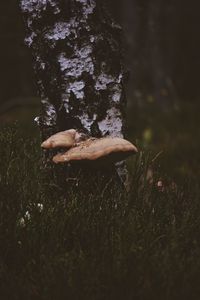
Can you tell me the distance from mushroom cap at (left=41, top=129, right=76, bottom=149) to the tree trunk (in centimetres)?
27

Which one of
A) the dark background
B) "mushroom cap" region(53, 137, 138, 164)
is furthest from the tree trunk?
the dark background

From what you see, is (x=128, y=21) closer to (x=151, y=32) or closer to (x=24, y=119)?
(x=151, y=32)

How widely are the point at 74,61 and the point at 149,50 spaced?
7.02m

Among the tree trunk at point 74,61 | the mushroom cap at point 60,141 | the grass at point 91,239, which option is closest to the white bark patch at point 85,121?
the tree trunk at point 74,61

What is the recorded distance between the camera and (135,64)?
10.5 meters

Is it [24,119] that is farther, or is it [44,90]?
[24,119]

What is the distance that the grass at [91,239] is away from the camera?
2430mm

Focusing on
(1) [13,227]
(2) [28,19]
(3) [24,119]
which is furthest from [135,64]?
(1) [13,227]

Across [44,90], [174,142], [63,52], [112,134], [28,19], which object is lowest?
[174,142]

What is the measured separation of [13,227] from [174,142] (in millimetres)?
5205

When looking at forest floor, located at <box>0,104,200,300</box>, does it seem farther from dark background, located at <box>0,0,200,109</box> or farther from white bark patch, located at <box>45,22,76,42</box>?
dark background, located at <box>0,0,200,109</box>

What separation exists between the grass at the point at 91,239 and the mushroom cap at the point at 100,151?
9.3 inches

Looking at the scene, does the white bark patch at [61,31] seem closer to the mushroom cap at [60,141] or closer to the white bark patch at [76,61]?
A: the white bark patch at [76,61]

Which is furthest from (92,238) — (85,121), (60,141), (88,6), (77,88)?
(88,6)
